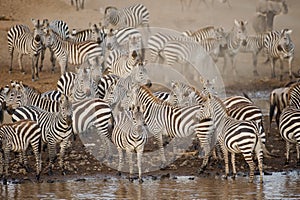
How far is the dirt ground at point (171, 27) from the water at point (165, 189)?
0.54 meters

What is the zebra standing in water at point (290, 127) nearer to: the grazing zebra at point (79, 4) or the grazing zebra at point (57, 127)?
the grazing zebra at point (57, 127)

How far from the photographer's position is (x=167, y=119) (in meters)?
17.8

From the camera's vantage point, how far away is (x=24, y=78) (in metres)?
25.8

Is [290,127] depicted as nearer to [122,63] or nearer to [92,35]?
[122,63]

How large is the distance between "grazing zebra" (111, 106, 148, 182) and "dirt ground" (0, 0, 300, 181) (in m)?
0.86

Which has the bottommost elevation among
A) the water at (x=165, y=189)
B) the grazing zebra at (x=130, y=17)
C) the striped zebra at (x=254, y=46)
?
the water at (x=165, y=189)

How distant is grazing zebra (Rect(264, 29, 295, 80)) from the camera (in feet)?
87.2

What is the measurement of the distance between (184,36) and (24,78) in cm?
A: 472

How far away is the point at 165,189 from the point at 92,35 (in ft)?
35.3

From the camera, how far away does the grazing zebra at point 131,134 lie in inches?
625

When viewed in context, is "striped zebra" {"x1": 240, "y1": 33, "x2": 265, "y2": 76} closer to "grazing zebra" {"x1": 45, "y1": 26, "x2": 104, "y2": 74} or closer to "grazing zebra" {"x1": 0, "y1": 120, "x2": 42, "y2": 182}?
"grazing zebra" {"x1": 45, "y1": 26, "x2": 104, "y2": 74}

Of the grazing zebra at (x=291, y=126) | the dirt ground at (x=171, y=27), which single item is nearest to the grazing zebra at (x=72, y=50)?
the dirt ground at (x=171, y=27)

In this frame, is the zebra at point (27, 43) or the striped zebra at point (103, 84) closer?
the striped zebra at point (103, 84)

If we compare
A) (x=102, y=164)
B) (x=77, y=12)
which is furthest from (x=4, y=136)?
(x=77, y=12)
